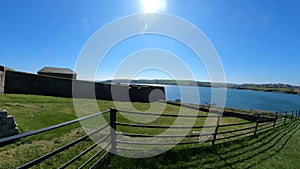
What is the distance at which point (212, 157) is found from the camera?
5.59m

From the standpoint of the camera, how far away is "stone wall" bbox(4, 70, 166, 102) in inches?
751

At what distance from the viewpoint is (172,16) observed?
979 cm

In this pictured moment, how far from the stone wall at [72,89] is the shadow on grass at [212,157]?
18235mm

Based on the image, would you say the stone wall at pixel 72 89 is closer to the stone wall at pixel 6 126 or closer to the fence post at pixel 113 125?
the stone wall at pixel 6 126

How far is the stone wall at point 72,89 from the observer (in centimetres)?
1908

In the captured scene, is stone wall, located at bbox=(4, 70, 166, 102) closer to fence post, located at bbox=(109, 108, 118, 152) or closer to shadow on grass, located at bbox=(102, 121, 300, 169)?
fence post, located at bbox=(109, 108, 118, 152)

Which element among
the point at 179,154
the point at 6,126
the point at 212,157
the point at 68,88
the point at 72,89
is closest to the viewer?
the point at 179,154

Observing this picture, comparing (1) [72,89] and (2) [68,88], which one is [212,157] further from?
(1) [72,89]

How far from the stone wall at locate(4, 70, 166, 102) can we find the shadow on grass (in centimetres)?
1823

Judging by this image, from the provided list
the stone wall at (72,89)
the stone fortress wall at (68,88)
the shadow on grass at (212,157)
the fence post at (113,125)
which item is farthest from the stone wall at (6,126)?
the stone wall at (72,89)

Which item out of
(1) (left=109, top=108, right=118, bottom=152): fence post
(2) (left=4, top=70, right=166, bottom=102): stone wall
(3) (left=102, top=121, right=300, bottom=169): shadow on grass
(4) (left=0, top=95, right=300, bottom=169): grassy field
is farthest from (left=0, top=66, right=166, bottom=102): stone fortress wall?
(3) (left=102, top=121, right=300, bottom=169): shadow on grass

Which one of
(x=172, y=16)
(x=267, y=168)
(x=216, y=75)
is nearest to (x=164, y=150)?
(x=267, y=168)

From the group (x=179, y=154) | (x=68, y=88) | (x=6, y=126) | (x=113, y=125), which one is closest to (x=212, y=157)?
(x=179, y=154)

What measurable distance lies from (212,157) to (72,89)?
64.0 ft
